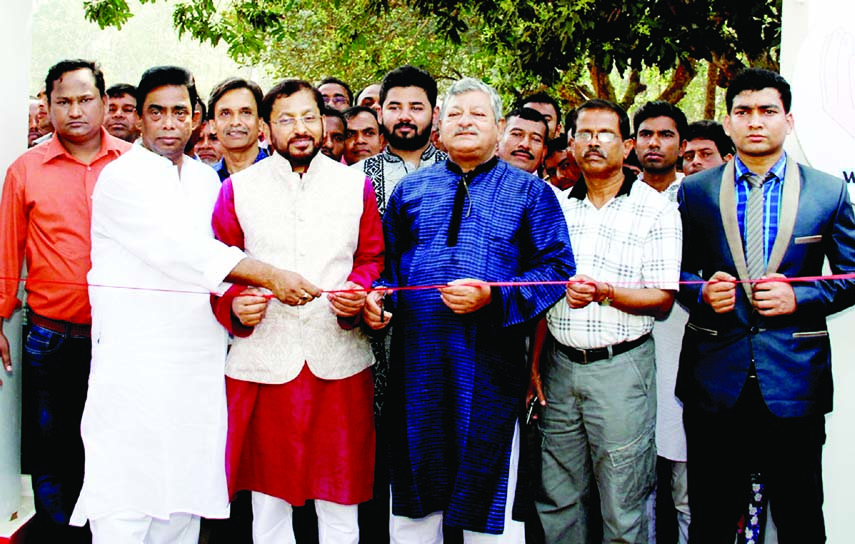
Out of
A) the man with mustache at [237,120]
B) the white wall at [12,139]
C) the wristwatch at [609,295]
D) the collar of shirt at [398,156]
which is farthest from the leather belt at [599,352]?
the white wall at [12,139]

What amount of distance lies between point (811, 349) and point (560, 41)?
406 centimetres

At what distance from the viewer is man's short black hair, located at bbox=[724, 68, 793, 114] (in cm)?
368

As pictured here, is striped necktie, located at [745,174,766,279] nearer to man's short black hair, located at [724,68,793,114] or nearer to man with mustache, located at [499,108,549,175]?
man's short black hair, located at [724,68,793,114]

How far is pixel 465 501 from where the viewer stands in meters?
3.52

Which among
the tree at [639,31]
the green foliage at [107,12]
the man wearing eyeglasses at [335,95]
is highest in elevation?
the green foliage at [107,12]

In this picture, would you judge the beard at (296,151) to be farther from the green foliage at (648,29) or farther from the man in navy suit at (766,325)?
the green foliage at (648,29)

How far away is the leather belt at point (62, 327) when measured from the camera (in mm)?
4117

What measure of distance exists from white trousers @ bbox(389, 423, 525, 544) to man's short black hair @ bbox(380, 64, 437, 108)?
215cm

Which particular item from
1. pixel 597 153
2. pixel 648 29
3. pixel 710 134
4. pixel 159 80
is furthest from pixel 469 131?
pixel 648 29

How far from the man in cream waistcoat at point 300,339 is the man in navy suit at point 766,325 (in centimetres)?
148

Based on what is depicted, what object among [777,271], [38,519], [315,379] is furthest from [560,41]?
[38,519]

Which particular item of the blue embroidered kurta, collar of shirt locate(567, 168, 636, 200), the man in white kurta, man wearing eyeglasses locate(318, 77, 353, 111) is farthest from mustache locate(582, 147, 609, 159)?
man wearing eyeglasses locate(318, 77, 353, 111)

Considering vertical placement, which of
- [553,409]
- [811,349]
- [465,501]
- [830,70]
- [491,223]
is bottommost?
[465,501]

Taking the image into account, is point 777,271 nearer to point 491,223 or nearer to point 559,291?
point 559,291
